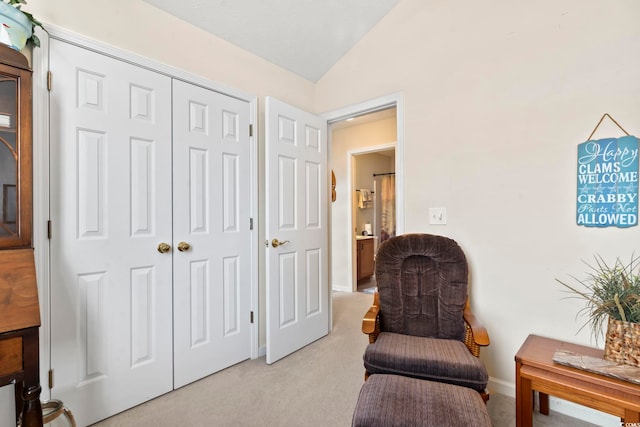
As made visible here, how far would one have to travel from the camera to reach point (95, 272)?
1.68 metres

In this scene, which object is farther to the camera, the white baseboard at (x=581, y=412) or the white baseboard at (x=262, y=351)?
the white baseboard at (x=262, y=351)

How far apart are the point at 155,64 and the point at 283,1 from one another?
1.05 metres

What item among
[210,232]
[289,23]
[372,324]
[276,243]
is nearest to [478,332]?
[372,324]

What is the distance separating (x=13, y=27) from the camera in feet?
4.20

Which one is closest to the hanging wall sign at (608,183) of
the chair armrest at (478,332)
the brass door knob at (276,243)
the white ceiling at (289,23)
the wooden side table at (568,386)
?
the wooden side table at (568,386)

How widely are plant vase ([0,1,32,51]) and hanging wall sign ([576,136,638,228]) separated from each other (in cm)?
289

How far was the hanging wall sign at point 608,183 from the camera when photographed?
1.53 m

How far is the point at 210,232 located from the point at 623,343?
7.93 ft

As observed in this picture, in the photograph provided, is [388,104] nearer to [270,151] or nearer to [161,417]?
[270,151]

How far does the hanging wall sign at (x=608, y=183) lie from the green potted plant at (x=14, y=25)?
2.89 meters

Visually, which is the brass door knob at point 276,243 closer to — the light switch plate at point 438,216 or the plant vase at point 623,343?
the light switch plate at point 438,216

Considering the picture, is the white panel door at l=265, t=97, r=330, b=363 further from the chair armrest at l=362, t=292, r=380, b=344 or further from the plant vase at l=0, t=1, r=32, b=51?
the plant vase at l=0, t=1, r=32, b=51

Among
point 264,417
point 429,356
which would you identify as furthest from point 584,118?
point 264,417

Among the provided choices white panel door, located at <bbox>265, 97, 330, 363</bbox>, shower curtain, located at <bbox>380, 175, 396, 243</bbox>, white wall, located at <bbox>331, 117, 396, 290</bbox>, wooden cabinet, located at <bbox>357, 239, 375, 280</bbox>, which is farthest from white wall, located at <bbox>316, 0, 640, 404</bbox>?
shower curtain, located at <bbox>380, 175, 396, 243</bbox>
